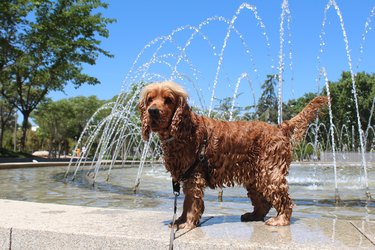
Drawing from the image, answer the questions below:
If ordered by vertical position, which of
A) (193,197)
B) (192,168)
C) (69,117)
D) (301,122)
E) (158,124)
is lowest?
(193,197)

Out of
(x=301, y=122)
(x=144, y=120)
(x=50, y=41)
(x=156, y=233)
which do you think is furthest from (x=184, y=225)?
(x=50, y=41)

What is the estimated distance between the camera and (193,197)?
4.32m

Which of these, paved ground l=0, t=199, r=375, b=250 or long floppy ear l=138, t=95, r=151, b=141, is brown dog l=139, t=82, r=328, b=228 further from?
paved ground l=0, t=199, r=375, b=250

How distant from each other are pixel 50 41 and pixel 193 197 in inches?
1083

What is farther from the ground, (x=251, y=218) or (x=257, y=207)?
(x=257, y=207)

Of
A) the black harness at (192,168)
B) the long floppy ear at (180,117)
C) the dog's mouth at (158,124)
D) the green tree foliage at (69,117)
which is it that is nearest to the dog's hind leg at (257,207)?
the black harness at (192,168)

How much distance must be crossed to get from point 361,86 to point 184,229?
2122 inches

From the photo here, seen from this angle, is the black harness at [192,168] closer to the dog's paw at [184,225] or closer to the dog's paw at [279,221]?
the dog's paw at [184,225]

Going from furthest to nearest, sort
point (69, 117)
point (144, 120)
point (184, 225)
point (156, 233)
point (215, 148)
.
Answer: point (69, 117) < point (215, 148) < point (184, 225) < point (144, 120) < point (156, 233)

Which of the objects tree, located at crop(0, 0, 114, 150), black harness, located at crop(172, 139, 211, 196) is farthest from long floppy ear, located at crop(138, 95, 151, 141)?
tree, located at crop(0, 0, 114, 150)

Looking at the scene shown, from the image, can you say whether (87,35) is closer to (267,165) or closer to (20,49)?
(20,49)

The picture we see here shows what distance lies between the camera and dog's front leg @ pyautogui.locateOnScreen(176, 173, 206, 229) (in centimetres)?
429

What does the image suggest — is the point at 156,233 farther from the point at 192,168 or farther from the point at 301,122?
the point at 301,122

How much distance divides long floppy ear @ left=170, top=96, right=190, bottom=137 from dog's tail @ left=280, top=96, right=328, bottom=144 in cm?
120
